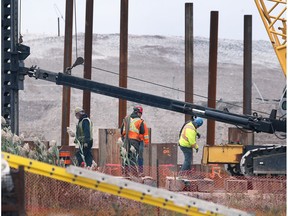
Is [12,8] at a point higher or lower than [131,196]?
higher

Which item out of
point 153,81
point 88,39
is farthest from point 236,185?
point 153,81

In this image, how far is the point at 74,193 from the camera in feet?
56.3

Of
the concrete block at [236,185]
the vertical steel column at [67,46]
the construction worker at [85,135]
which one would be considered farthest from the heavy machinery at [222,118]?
the vertical steel column at [67,46]

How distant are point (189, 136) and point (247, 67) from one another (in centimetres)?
852

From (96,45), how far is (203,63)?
10.6 meters

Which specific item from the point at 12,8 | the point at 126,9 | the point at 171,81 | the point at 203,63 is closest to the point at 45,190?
the point at 12,8

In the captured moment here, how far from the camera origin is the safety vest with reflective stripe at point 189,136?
24.8 m

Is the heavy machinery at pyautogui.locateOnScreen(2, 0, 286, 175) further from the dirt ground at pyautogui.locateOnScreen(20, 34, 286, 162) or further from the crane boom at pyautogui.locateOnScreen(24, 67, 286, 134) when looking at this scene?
the dirt ground at pyautogui.locateOnScreen(20, 34, 286, 162)

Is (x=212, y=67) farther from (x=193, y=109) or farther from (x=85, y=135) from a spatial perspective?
(x=193, y=109)

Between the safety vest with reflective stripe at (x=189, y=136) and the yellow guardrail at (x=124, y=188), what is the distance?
13286 millimetres

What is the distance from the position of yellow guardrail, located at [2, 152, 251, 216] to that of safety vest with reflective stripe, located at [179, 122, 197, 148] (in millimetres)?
13286

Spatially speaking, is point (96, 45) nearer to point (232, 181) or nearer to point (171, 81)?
point (171, 81)

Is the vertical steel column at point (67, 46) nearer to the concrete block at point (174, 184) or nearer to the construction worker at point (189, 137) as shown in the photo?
the construction worker at point (189, 137)

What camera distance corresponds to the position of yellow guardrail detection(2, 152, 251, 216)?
11.3 metres
